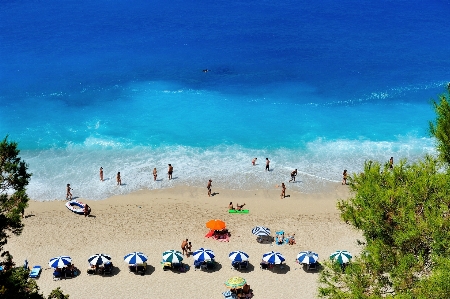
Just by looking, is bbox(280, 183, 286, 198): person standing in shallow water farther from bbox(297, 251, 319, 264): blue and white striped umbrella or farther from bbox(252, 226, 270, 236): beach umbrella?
bbox(297, 251, 319, 264): blue and white striped umbrella

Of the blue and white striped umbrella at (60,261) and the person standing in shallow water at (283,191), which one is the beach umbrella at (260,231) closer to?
the person standing in shallow water at (283,191)

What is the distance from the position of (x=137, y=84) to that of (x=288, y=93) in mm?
18953

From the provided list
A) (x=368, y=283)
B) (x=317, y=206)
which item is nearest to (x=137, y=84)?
(x=317, y=206)

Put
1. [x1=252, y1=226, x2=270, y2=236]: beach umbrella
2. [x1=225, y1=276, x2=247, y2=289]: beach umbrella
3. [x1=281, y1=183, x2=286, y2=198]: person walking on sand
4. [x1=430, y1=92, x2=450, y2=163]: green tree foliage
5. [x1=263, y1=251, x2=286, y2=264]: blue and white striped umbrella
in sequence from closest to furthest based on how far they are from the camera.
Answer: [x1=430, y1=92, x2=450, y2=163]: green tree foliage, [x1=225, y1=276, x2=247, y2=289]: beach umbrella, [x1=263, y1=251, x2=286, y2=264]: blue and white striped umbrella, [x1=252, y1=226, x2=270, y2=236]: beach umbrella, [x1=281, y1=183, x2=286, y2=198]: person walking on sand

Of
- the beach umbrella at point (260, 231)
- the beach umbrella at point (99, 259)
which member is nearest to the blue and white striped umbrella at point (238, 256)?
the beach umbrella at point (260, 231)

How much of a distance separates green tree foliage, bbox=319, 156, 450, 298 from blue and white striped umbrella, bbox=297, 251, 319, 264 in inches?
339

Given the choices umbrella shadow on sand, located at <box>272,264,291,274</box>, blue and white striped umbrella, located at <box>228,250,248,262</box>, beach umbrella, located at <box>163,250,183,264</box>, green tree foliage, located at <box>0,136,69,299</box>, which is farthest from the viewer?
umbrella shadow on sand, located at <box>272,264,291,274</box>

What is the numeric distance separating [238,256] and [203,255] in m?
2.15

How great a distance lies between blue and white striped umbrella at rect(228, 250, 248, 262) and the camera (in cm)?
3067

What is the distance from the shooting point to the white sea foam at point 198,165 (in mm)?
42594

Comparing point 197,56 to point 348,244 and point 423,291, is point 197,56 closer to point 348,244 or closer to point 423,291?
point 348,244

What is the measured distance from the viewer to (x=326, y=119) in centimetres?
5584

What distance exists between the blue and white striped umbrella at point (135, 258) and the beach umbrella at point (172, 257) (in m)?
1.19

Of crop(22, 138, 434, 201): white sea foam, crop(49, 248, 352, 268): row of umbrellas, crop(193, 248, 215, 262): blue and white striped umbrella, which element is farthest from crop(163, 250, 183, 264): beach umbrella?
crop(22, 138, 434, 201): white sea foam
